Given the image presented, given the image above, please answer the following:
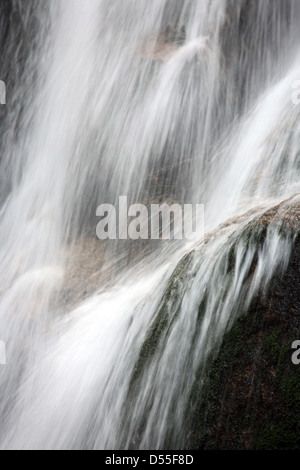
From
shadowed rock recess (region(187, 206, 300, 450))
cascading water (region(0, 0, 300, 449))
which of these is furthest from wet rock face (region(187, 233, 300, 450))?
cascading water (region(0, 0, 300, 449))

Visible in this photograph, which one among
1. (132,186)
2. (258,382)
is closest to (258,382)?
(258,382)

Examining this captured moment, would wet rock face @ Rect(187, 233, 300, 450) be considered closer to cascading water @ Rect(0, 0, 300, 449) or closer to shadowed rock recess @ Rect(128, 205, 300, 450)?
shadowed rock recess @ Rect(128, 205, 300, 450)

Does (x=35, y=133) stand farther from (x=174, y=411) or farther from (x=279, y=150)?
(x=174, y=411)

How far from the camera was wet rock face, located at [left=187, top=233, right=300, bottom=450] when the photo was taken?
240 centimetres

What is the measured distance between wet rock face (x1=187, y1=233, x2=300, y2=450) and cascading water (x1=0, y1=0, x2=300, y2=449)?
0.36 feet

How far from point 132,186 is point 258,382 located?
3298 mm

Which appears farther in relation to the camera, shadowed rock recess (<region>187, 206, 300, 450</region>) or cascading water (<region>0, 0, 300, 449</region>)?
cascading water (<region>0, 0, 300, 449</region>)

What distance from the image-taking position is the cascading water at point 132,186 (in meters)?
2.97

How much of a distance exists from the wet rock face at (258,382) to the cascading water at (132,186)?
0.36 feet

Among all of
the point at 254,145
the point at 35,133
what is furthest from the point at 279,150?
the point at 35,133

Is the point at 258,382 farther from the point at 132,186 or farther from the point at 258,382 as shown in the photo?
the point at 132,186

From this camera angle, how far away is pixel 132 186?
5395 mm

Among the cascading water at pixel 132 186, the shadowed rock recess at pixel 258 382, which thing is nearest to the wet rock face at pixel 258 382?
the shadowed rock recess at pixel 258 382
